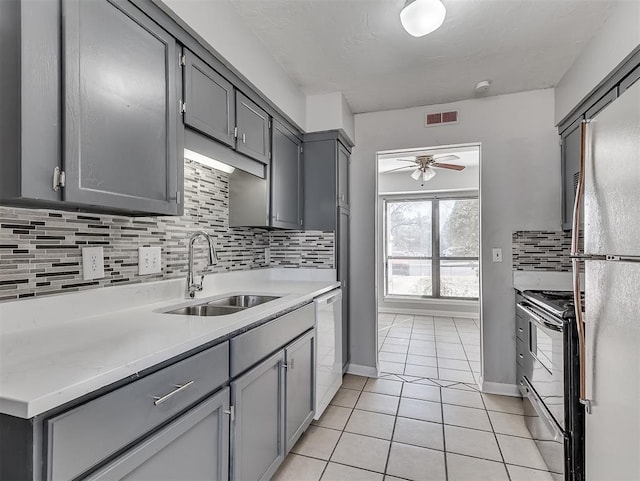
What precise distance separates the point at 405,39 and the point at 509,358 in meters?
2.52

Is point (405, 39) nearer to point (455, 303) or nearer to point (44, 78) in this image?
point (44, 78)

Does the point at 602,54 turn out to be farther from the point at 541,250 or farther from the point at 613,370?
the point at 613,370

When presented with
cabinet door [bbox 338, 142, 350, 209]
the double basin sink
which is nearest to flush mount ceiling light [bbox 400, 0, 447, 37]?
cabinet door [bbox 338, 142, 350, 209]

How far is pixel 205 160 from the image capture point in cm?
201

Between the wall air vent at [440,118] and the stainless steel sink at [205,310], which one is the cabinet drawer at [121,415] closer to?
the stainless steel sink at [205,310]

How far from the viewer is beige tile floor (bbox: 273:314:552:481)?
6.00ft

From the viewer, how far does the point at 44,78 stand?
1.00 m

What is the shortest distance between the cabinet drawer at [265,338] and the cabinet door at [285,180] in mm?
818

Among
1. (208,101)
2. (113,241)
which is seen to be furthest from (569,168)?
(113,241)

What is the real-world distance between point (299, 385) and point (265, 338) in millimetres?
561

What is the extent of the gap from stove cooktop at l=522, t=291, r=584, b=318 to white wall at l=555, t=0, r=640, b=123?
4.27 ft

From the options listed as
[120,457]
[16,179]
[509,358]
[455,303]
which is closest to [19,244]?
[16,179]

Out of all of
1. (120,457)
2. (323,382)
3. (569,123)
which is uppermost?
(569,123)

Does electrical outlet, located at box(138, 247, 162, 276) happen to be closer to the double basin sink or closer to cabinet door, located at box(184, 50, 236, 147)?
the double basin sink
